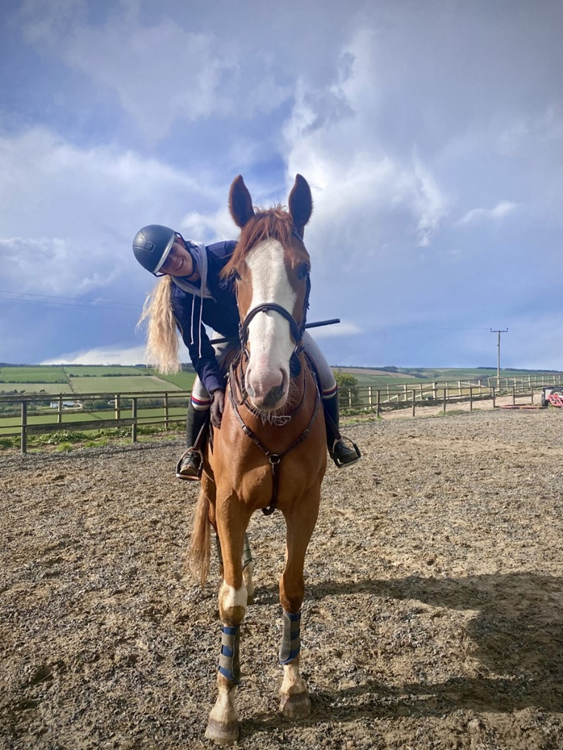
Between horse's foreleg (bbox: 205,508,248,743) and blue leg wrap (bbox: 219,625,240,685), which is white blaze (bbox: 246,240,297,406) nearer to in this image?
horse's foreleg (bbox: 205,508,248,743)

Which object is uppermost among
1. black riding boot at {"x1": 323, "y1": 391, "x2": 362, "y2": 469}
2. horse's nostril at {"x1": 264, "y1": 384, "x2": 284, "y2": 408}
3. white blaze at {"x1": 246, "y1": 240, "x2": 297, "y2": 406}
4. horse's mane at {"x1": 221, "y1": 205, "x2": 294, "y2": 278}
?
horse's mane at {"x1": 221, "y1": 205, "x2": 294, "y2": 278}

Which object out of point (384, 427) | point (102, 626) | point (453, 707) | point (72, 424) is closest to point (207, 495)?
point (102, 626)

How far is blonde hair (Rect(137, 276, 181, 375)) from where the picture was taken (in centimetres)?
293

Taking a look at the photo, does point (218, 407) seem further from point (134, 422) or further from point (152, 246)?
point (134, 422)

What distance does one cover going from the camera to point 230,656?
2559 millimetres

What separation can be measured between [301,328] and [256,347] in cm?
46

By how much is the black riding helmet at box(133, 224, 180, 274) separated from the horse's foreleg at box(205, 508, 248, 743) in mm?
1554

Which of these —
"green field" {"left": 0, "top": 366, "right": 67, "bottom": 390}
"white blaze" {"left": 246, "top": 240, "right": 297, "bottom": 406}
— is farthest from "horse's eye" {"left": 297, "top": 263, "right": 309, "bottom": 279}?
"green field" {"left": 0, "top": 366, "right": 67, "bottom": 390}

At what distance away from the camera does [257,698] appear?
2.63 metres

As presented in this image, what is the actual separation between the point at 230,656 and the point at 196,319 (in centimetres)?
213

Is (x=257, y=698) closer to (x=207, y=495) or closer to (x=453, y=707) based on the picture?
(x=453, y=707)

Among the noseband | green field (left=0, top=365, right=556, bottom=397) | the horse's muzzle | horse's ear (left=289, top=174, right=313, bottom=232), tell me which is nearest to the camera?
the horse's muzzle

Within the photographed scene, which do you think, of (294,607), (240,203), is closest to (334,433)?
(294,607)

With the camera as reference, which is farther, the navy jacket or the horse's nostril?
the navy jacket
